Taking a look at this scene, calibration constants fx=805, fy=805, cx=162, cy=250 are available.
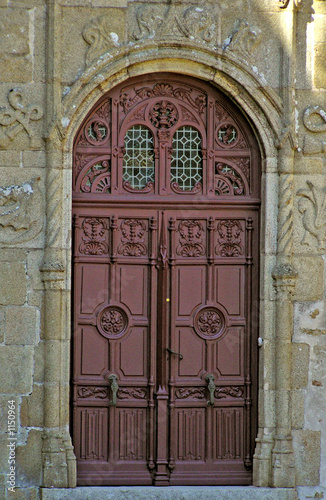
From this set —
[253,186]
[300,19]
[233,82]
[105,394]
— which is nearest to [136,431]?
[105,394]

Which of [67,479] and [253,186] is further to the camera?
[253,186]

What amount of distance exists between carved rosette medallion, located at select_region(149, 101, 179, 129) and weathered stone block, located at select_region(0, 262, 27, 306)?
165 cm

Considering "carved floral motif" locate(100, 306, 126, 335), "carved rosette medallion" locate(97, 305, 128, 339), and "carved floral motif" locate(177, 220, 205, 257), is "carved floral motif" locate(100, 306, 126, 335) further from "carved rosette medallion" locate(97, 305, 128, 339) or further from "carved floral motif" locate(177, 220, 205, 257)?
"carved floral motif" locate(177, 220, 205, 257)

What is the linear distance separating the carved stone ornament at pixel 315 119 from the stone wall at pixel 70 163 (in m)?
0.01

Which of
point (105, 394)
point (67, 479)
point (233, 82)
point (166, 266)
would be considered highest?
point (233, 82)

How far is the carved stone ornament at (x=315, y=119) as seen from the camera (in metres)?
6.66

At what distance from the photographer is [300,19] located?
22.0 ft

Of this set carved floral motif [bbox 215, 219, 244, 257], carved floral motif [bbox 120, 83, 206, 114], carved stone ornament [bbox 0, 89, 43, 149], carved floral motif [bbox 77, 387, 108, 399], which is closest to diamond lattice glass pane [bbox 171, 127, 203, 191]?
carved floral motif [bbox 120, 83, 206, 114]

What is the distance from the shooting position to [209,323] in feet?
22.3

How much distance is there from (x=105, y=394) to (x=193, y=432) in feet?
2.64

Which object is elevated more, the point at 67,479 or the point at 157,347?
the point at 157,347

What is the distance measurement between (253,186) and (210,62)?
43.0 inches

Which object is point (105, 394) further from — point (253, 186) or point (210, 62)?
point (210, 62)

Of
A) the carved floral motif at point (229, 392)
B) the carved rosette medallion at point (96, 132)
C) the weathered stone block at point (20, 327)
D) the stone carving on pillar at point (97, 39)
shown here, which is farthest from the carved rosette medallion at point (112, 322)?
the stone carving on pillar at point (97, 39)
